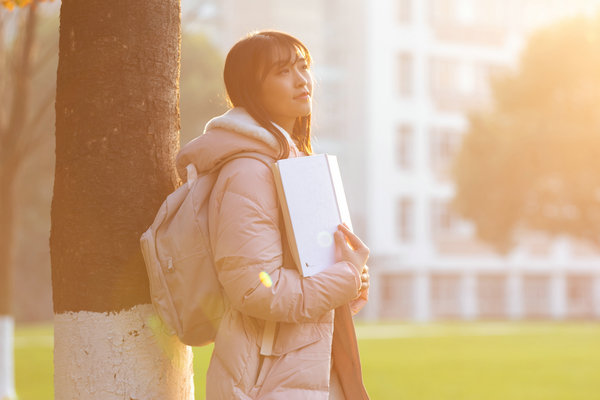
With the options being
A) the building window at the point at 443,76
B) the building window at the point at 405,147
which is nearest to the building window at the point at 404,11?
the building window at the point at 443,76

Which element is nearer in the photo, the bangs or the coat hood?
the coat hood

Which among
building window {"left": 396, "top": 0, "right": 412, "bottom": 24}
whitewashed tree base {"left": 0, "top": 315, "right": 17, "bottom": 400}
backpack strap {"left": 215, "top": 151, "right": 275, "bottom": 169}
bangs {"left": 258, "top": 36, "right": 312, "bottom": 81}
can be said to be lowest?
whitewashed tree base {"left": 0, "top": 315, "right": 17, "bottom": 400}

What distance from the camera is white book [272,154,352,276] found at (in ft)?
10.1

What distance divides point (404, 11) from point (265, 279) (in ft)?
167

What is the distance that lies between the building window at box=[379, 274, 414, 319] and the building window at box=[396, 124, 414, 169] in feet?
19.7

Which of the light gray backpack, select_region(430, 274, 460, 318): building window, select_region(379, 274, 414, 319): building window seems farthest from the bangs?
Answer: select_region(430, 274, 460, 318): building window

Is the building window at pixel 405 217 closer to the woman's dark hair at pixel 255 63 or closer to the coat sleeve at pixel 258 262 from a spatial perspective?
the woman's dark hair at pixel 255 63

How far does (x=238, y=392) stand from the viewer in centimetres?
299

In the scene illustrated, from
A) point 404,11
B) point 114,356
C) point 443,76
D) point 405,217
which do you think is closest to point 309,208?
point 114,356

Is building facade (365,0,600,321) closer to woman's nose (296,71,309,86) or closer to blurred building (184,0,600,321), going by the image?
blurred building (184,0,600,321)

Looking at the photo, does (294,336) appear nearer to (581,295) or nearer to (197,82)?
(197,82)

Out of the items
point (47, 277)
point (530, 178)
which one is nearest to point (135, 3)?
point (530, 178)

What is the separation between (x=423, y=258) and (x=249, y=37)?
158 ft

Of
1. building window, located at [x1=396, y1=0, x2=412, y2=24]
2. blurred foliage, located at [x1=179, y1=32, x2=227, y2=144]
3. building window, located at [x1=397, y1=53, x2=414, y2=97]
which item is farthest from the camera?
building window, located at [x1=396, y1=0, x2=412, y2=24]
